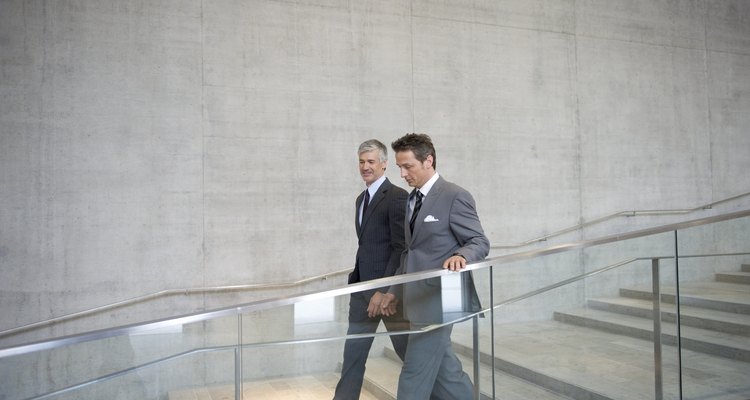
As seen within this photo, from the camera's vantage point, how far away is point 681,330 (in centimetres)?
277

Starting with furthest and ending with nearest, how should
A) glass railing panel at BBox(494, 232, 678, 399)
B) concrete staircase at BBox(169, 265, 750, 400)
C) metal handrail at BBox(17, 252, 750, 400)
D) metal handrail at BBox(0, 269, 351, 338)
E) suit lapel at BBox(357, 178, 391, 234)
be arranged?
metal handrail at BBox(0, 269, 351, 338) → suit lapel at BBox(357, 178, 391, 234) → concrete staircase at BBox(169, 265, 750, 400) → glass railing panel at BBox(494, 232, 678, 399) → metal handrail at BBox(17, 252, 750, 400)

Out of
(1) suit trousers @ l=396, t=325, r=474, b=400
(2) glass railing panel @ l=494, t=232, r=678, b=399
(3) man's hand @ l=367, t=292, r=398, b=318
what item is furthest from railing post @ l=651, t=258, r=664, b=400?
(3) man's hand @ l=367, t=292, r=398, b=318

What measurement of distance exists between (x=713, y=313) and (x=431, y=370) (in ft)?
4.44

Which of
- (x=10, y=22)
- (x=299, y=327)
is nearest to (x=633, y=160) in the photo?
(x=299, y=327)

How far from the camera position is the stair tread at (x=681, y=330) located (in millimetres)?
2709

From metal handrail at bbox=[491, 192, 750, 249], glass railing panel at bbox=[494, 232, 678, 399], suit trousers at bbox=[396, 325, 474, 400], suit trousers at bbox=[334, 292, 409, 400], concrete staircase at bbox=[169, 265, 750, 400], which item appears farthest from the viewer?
metal handrail at bbox=[491, 192, 750, 249]

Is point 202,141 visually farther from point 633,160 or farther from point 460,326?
point 633,160

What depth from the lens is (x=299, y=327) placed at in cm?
228

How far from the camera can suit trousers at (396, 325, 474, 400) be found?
8.02ft

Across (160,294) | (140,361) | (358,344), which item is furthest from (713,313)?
(160,294)

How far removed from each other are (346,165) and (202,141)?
1.17 m

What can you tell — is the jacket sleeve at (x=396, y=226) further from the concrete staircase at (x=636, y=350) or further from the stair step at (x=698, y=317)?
the stair step at (x=698, y=317)

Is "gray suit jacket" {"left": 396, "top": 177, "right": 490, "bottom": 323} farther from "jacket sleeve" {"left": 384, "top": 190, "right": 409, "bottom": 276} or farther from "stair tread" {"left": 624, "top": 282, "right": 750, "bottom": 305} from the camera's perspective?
"stair tread" {"left": 624, "top": 282, "right": 750, "bottom": 305}

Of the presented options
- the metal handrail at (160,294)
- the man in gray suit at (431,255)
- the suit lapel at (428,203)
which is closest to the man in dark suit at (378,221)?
the man in gray suit at (431,255)
